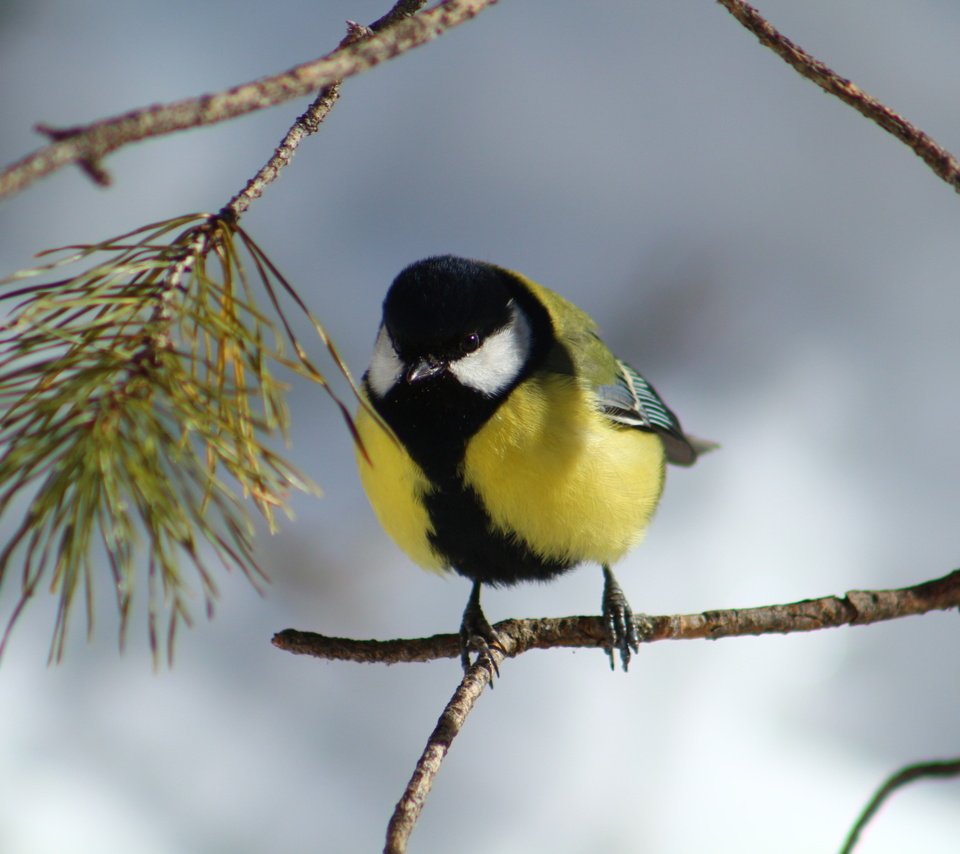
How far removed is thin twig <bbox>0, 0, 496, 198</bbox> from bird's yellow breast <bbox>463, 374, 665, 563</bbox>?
0.45 m

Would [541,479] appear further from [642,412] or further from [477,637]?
[642,412]

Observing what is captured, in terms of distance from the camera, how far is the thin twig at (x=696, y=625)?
495 millimetres

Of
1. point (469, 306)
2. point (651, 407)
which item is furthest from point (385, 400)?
point (651, 407)

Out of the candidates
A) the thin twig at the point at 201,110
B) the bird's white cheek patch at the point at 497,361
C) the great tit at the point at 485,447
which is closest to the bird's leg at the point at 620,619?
the great tit at the point at 485,447

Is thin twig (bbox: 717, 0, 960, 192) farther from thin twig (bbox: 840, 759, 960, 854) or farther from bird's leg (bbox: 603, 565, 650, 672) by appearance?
bird's leg (bbox: 603, 565, 650, 672)

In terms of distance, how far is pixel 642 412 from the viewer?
100 cm

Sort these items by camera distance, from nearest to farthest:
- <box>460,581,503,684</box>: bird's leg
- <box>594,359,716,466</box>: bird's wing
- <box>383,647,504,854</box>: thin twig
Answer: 1. <box>383,647,504,854</box>: thin twig
2. <box>460,581,503,684</box>: bird's leg
3. <box>594,359,716,466</box>: bird's wing

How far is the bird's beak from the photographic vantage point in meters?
0.80

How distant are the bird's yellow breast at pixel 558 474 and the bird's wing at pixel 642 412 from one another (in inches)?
2.1

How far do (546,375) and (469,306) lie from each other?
0.10m

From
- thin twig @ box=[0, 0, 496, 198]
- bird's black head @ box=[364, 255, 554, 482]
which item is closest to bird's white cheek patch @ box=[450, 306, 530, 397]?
bird's black head @ box=[364, 255, 554, 482]

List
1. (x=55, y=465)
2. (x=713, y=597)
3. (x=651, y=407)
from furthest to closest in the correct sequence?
(x=713, y=597) < (x=651, y=407) < (x=55, y=465)

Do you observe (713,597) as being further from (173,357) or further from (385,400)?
(173,357)

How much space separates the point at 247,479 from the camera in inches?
18.5
